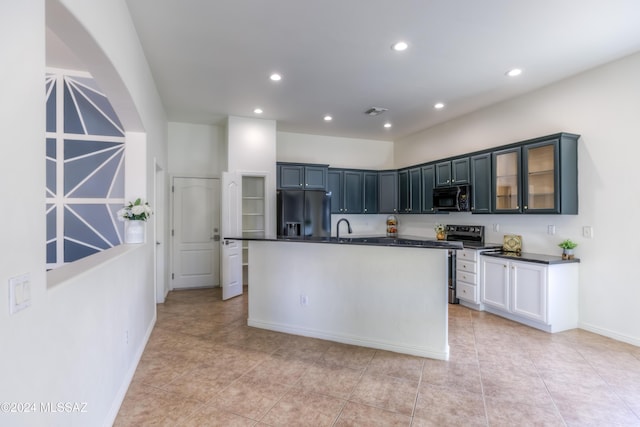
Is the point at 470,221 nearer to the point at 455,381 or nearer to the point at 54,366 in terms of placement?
the point at 455,381

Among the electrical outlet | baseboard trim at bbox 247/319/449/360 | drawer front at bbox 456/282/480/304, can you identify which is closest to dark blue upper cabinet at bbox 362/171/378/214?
drawer front at bbox 456/282/480/304

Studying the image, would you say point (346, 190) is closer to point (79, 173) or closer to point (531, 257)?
point (531, 257)

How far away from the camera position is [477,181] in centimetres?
478

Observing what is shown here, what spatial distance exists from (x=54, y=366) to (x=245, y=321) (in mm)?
2809

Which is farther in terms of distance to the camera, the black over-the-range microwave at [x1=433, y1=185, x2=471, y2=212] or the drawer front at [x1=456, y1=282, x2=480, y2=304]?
the black over-the-range microwave at [x1=433, y1=185, x2=471, y2=212]

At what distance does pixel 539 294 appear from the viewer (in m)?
3.70

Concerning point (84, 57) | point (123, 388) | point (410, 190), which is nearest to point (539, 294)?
point (410, 190)

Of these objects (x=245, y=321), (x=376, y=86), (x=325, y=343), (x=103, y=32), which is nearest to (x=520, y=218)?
(x=376, y=86)

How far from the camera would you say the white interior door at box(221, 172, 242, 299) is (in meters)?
5.06

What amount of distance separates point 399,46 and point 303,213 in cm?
319

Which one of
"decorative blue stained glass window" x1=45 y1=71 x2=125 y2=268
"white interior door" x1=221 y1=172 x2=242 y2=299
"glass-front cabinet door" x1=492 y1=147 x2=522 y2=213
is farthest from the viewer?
"white interior door" x1=221 y1=172 x2=242 y2=299

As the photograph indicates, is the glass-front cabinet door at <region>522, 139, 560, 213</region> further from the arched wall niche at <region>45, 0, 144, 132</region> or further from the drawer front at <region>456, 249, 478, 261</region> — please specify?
the arched wall niche at <region>45, 0, 144, 132</region>

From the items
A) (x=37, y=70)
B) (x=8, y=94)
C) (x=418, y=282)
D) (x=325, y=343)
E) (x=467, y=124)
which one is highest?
(x=467, y=124)

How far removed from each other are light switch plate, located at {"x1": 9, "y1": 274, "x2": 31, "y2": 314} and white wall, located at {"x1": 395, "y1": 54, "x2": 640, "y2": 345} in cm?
474
